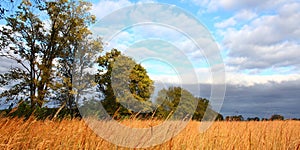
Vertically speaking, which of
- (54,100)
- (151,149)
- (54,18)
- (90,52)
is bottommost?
(151,149)

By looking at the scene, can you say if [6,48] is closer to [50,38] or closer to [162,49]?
[50,38]

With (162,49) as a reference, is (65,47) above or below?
above

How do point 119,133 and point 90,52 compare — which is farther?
point 90,52

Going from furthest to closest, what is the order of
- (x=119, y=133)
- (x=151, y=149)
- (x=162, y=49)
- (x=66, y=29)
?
(x=66, y=29)
(x=162, y=49)
(x=119, y=133)
(x=151, y=149)

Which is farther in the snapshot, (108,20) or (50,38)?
(50,38)

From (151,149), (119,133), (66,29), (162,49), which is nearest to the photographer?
(151,149)

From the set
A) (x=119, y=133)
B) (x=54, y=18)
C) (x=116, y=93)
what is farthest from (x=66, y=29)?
(x=119, y=133)

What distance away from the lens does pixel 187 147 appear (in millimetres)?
4754

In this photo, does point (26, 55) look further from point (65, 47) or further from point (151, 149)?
point (151, 149)

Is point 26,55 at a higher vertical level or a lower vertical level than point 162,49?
higher

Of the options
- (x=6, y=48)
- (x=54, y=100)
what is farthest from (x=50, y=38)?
(x=54, y=100)

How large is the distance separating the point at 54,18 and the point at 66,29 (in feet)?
4.02

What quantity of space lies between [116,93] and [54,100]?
223 inches

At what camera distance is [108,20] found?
6555 mm
